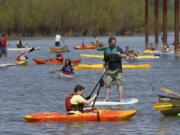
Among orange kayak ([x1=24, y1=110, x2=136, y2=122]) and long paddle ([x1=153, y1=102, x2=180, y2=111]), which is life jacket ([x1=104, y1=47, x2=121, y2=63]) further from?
orange kayak ([x1=24, y1=110, x2=136, y2=122])

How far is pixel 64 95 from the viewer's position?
29.8m

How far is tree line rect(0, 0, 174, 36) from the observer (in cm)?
12875

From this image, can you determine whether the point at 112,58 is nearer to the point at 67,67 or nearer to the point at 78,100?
the point at 78,100

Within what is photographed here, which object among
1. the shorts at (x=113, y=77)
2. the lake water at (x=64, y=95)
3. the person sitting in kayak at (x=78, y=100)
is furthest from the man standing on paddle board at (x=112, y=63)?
the person sitting in kayak at (x=78, y=100)

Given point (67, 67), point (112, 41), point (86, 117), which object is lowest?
point (67, 67)

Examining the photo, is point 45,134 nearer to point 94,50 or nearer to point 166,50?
point 166,50

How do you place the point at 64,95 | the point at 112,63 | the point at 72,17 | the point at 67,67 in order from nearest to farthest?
the point at 112,63 → the point at 64,95 → the point at 67,67 → the point at 72,17

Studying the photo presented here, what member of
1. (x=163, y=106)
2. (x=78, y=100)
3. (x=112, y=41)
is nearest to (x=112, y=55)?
(x=112, y=41)

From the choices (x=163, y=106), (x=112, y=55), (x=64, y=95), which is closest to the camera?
(x=163, y=106)

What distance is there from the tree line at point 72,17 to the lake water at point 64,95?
3032 inches

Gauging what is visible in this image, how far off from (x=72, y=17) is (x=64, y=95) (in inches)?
4139

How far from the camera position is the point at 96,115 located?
21.3 metres

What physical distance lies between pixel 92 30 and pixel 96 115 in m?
117

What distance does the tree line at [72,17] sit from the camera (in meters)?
129
